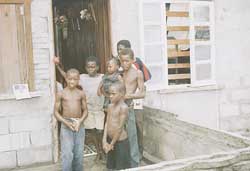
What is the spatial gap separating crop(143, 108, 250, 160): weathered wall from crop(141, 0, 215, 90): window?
1392 millimetres

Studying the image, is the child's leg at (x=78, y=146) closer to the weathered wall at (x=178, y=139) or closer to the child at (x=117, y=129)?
the child at (x=117, y=129)

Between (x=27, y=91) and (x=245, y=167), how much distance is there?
3020mm

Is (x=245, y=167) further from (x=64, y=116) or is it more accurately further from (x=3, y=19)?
(x=3, y=19)

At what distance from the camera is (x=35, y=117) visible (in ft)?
17.3

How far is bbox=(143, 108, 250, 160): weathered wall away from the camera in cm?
396

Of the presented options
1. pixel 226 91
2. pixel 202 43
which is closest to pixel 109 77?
pixel 202 43

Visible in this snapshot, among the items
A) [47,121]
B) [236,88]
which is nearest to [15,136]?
[47,121]

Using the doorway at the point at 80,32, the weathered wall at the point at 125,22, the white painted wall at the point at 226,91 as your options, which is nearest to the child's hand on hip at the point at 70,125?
the doorway at the point at 80,32

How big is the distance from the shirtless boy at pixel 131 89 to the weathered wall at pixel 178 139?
372 millimetres

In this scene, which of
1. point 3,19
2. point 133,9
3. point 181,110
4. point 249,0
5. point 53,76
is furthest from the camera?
point 249,0

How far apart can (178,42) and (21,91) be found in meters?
2.98

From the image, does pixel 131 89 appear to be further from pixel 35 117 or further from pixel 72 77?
pixel 35 117

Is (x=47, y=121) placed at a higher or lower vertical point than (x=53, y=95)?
lower

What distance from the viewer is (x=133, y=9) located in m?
6.39
